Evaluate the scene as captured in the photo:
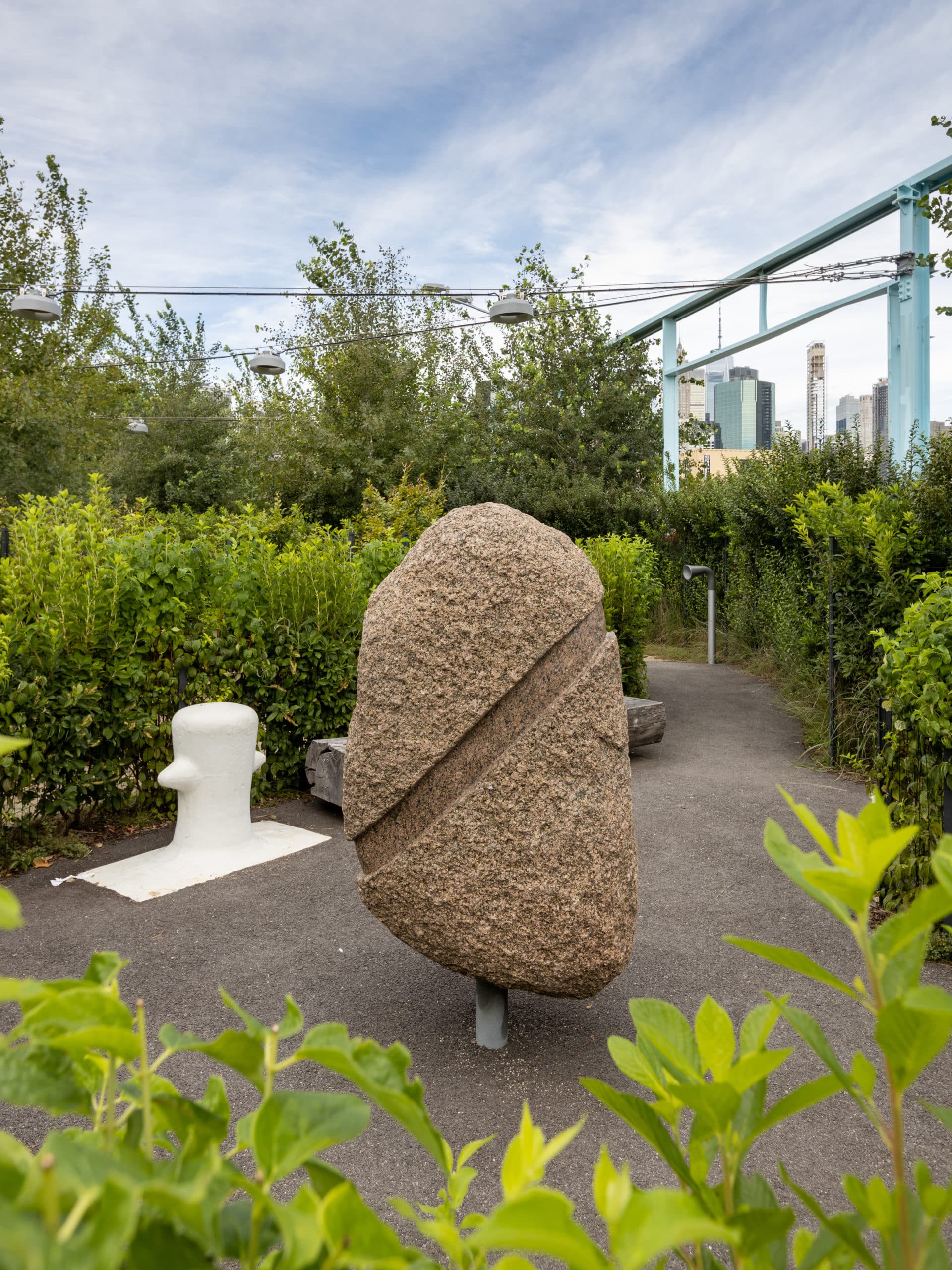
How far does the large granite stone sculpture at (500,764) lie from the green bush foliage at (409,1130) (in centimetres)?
217

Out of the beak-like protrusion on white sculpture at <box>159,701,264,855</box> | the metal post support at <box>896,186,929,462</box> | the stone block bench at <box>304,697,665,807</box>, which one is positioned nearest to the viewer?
the beak-like protrusion on white sculpture at <box>159,701,264,855</box>

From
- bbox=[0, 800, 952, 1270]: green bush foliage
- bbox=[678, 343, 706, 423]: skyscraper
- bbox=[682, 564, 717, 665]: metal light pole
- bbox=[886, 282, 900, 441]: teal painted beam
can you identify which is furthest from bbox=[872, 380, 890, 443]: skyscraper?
bbox=[0, 800, 952, 1270]: green bush foliage

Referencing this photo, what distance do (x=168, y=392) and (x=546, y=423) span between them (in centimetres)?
1198

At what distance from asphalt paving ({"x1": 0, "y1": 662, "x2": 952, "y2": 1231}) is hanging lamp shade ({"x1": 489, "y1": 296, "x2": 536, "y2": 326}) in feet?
22.3

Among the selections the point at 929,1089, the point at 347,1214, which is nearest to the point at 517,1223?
the point at 347,1214

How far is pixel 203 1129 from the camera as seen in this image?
0.61m

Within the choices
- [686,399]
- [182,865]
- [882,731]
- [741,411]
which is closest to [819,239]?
[882,731]

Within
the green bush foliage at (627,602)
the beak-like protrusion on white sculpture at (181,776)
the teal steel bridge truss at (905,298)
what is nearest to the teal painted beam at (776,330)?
the teal steel bridge truss at (905,298)

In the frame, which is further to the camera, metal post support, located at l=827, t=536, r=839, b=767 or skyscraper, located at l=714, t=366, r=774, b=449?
skyscraper, located at l=714, t=366, r=774, b=449

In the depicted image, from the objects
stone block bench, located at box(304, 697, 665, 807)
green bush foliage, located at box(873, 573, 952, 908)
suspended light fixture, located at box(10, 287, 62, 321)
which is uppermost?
suspended light fixture, located at box(10, 287, 62, 321)

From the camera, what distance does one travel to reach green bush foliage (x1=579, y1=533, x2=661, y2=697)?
374 inches

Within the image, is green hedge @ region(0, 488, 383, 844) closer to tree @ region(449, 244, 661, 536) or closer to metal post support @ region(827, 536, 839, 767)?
metal post support @ region(827, 536, 839, 767)

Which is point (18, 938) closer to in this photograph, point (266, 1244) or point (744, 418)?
point (266, 1244)

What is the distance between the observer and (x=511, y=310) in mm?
10695
